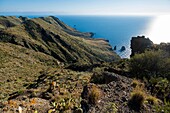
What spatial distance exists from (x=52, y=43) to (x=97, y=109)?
4941 inches

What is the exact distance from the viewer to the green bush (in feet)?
76.0

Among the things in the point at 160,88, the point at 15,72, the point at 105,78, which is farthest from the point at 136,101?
the point at 15,72

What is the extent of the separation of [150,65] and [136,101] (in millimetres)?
13957

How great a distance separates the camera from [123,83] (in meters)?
14.1

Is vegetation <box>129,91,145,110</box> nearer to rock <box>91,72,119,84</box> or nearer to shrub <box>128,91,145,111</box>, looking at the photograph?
shrub <box>128,91,145,111</box>

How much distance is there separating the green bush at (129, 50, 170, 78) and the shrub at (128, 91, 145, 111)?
11899mm

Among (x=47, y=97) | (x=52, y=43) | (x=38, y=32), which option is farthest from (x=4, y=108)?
(x=38, y=32)

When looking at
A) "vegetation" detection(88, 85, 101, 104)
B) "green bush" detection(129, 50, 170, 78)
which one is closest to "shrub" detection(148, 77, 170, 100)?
"vegetation" detection(88, 85, 101, 104)

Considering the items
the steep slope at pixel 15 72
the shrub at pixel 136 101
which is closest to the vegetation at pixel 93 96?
the shrub at pixel 136 101

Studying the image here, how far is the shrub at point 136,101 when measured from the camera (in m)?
10.7

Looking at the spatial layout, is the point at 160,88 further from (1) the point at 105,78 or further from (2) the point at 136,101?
(2) the point at 136,101

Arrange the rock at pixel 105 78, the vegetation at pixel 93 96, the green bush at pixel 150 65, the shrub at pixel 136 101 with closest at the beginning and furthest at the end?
1. the vegetation at pixel 93 96
2. the shrub at pixel 136 101
3. the rock at pixel 105 78
4. the green bush at pixel 150 65

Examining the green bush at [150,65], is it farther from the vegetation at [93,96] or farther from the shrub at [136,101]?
the vegetation at [93,96]

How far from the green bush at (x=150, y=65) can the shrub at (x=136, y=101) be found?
11899 mm
